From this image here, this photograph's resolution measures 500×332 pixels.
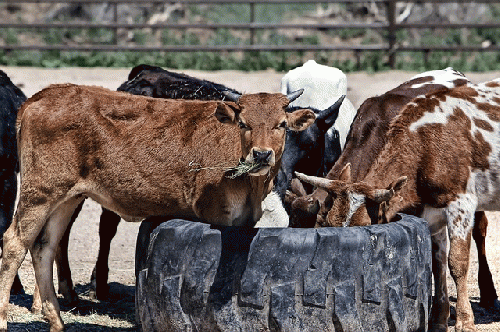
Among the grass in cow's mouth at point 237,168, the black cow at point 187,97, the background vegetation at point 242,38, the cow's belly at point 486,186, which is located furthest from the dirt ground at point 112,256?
the grass in cow's mouth at point 237,168

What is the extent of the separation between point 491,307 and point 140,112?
3.27 meters

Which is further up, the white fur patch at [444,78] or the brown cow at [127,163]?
the white fur patch at [444,78]

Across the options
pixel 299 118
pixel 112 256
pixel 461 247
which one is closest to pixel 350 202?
pixel 299 118

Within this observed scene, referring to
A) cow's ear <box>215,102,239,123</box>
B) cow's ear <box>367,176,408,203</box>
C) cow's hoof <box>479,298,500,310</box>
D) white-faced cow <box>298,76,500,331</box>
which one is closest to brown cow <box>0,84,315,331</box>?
cow's ear <box>215,102,239,123</box>

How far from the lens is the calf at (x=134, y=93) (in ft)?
23.7

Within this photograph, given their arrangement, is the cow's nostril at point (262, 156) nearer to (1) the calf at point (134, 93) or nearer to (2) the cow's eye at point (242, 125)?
(2) the cow's eye at point (242, 125)

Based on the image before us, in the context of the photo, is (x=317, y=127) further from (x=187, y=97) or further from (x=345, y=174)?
(x=345, y=174)

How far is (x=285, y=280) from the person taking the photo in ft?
15.8

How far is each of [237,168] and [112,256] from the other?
4.04 meters

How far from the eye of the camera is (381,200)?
5598 millimetres

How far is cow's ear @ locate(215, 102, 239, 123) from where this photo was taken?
214 inches

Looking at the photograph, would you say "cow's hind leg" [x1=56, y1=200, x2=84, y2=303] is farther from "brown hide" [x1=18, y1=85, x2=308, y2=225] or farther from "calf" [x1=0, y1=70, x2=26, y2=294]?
"brown hide" [x1=18, y1=85, x2=308, y2=225]

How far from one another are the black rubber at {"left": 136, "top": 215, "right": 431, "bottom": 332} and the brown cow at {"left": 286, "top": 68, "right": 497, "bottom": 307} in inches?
31.6

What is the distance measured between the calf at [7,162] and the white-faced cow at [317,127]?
6.91 feet
